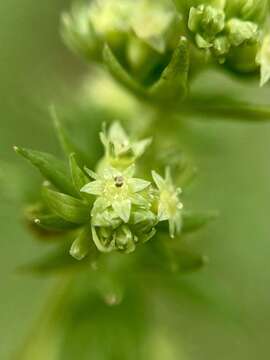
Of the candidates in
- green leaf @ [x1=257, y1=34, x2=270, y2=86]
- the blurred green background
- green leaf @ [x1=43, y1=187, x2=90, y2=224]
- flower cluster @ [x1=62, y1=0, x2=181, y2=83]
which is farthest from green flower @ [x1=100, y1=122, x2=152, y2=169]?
the blurred green background

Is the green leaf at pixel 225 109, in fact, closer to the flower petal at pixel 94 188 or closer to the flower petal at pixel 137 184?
the flower petal at pixel 137 184

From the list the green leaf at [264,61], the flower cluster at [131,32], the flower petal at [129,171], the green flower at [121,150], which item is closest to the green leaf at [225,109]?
the green leaf at [264,61]

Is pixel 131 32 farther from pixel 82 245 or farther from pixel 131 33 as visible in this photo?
pixel 82 245

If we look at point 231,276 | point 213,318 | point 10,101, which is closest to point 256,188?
point 231,276

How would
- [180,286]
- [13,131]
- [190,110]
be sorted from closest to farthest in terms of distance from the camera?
[190,110], [180,286], [13,131]

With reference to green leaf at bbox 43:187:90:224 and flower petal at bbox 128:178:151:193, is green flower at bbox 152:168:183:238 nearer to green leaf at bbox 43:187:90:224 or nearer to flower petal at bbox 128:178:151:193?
flower petal at bbox 128:178:151:193

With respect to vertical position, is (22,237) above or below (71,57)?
below

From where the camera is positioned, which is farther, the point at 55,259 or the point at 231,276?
the point at 231,276

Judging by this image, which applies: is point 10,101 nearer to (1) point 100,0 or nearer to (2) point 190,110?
(1) point 100,0
